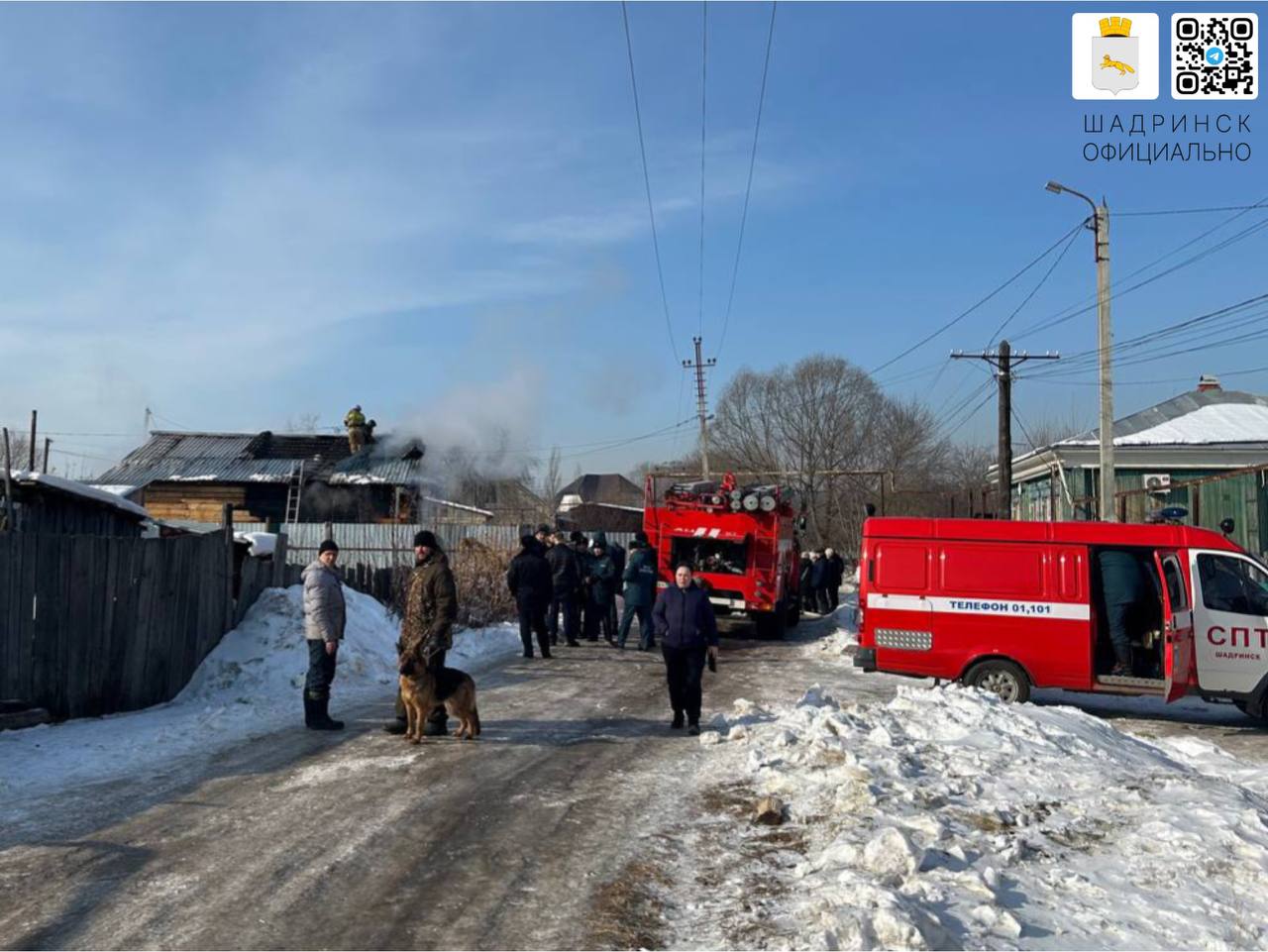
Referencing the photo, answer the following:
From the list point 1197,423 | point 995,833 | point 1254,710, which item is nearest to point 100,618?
point 995,833

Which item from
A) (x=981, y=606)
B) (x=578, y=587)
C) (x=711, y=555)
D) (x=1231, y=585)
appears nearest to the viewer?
(x=1231, y=585)

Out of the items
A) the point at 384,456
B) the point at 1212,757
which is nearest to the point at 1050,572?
the point at 1212,757

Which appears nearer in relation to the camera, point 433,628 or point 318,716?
point 433,628

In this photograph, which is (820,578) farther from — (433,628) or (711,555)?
(433,628)

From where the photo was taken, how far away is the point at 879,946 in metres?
4.89

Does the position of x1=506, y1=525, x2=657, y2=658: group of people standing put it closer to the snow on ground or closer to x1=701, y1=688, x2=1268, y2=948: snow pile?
the snow on ground

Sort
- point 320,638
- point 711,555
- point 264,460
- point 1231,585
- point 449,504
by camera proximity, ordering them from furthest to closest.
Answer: point 264,460
point 449,504
point 711,555
point 1231,585
point 320,638

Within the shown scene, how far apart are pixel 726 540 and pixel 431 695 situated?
11.2 metres

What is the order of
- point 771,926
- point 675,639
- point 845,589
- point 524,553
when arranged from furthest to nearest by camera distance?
1. point 845,589
2. point 524,553
3. point 675,639
4. point 771,926

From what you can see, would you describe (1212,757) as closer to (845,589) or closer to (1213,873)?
(1213,873)

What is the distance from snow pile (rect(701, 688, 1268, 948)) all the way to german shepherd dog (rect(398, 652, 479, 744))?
86.7 inches

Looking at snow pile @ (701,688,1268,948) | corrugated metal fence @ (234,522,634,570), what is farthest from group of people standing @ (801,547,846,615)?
snow pile @ (701,688,1268,948)

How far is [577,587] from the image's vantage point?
18.7 meters

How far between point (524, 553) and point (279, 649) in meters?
4.10
